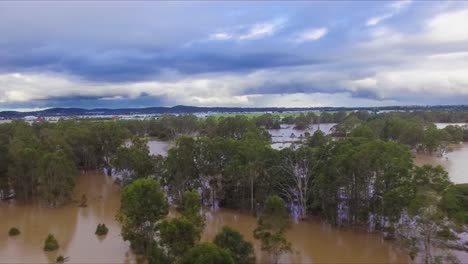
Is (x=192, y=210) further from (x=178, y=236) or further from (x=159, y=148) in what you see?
(x=159, y=148)

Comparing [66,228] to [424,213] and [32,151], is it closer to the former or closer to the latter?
[32,151]

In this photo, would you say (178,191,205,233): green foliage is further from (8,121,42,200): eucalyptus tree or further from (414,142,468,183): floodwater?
(414,142,468,183): floodwater

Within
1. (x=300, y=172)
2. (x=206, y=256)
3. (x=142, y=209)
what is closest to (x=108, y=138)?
(x=300, y=172)

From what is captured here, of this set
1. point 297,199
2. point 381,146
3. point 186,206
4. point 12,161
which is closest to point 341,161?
point 381,146

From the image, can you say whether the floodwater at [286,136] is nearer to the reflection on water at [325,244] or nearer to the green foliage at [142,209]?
the reflection on water at [325,244]

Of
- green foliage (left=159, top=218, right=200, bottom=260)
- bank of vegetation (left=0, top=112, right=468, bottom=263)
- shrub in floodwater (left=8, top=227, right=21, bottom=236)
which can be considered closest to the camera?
green foliage (left=159, top=218, right=200, bottom=260)

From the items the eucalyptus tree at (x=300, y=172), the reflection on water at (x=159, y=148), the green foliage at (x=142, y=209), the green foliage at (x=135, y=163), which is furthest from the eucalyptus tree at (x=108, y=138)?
the green foliage at (x=142, y=209)

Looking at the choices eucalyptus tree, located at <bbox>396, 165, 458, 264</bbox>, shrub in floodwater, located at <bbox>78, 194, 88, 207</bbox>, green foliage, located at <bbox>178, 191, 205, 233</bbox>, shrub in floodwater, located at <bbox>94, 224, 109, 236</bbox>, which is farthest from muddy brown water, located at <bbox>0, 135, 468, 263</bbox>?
green foliage, located at <bbox>178, 191, 205, 233</bbox>
